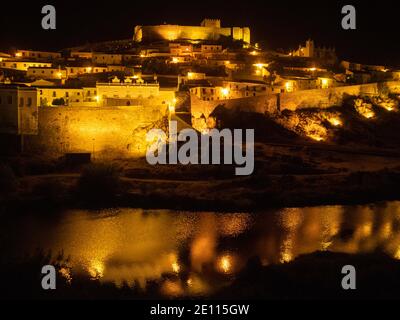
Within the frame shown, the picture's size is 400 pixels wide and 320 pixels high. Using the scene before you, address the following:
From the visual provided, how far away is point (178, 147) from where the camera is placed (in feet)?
63.7

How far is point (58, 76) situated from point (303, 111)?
12.2 m

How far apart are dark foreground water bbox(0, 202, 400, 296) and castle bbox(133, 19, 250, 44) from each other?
25.8m

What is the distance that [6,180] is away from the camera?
16156 millimetres

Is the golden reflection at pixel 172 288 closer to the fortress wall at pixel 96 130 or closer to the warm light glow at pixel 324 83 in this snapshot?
the fortress wall at pixel 96 130

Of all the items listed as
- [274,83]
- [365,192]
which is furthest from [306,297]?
[274,83]

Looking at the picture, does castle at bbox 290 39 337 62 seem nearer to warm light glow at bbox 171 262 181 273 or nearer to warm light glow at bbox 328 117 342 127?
warm light glow at bbox 328 117 342 127

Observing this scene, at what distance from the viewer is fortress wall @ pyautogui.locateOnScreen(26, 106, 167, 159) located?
1831 centimetres

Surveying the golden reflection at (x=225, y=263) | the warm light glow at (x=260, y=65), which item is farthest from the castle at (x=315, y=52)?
the golden reflection at (x=225, y=263)

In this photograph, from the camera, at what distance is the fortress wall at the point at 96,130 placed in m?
18.3

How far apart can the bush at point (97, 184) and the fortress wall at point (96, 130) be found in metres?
2.04

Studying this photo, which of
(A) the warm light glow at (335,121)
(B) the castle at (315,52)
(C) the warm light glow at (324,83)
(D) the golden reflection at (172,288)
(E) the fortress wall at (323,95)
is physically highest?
(B) the castle at (315,52)

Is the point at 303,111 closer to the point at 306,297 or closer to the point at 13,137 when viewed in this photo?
the point at 13,137

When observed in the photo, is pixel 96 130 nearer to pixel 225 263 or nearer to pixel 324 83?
pixel 225 263

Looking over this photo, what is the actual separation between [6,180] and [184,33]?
26.3m
